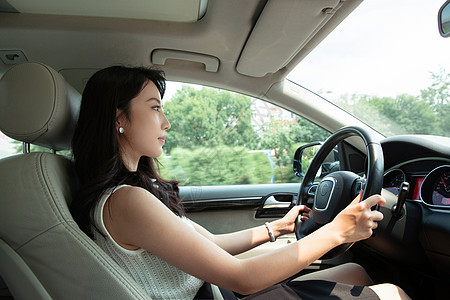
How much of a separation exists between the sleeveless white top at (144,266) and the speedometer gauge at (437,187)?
1025mm

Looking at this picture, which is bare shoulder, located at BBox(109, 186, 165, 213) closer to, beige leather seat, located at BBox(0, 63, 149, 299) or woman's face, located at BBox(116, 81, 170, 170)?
beige leather seat, located at BBox(0, 63, 149, 299)

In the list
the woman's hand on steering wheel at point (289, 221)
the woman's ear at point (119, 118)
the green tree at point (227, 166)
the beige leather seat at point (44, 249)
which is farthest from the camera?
the green tree at point (227, 166)

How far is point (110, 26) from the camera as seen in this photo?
1500mm

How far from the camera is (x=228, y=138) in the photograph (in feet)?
7.93

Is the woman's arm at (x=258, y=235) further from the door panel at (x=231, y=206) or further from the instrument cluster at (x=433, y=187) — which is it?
the door panel at (x=231, y=206)

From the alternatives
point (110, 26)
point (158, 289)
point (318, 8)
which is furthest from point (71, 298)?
point (318, 8)

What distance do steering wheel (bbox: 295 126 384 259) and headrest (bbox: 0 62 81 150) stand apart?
101cm

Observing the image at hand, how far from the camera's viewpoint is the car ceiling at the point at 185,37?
135 cm

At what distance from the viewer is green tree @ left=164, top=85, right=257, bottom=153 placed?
2.12m

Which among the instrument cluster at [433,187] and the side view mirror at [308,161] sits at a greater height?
the instrument cluster at [433,187]

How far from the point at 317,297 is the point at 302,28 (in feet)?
3.39

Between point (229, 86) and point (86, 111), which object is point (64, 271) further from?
point (229, 86)

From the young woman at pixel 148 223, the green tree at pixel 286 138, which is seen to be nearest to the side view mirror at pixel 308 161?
the green tree at pixel 286 138

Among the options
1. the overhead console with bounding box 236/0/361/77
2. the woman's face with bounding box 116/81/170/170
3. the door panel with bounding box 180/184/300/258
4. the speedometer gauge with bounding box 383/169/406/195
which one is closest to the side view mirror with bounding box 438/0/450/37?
the overhead console with bounding box 236/0/361/77
